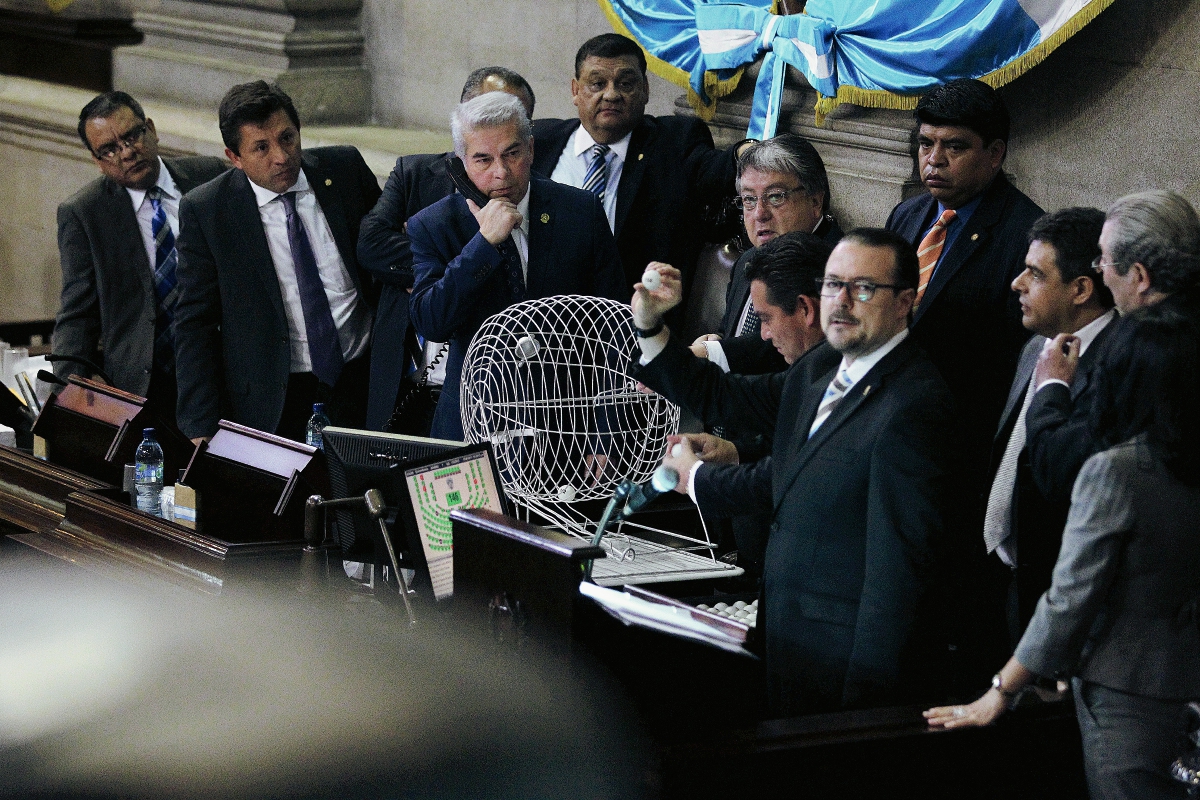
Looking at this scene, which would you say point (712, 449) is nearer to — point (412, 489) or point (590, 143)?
point (412, 489)

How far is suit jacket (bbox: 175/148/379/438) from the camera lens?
3.93 metres

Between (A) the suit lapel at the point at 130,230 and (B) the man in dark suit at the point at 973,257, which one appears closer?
(B) the man in dark suit at the point at 973,257

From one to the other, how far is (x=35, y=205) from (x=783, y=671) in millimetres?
6660

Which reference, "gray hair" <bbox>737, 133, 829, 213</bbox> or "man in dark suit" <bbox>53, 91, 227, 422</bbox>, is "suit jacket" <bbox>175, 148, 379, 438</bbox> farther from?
"gray hair" <bbox>737, 133, 829, 213</bbox>

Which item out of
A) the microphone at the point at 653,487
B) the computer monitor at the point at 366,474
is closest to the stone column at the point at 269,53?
the computer monitor at the point at 366,474

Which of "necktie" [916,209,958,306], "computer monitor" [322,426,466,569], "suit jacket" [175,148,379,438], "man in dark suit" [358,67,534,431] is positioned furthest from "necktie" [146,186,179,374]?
"necktie" [916,209,958,306]

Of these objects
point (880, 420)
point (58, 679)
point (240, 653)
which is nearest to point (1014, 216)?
point (880, 420)

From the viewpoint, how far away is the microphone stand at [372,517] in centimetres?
270

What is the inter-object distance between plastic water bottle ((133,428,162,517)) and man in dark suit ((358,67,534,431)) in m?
0.70

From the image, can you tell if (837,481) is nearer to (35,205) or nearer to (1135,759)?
(1135,759)

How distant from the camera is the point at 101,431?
3631 mm

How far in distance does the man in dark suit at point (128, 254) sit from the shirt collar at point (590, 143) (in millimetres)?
1257

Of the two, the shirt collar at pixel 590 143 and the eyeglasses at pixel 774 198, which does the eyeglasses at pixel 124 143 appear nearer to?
the shirt collar at pixel 590 143

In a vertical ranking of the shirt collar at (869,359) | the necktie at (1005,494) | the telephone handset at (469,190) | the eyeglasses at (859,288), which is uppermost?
the telephone handset at (469,190)
